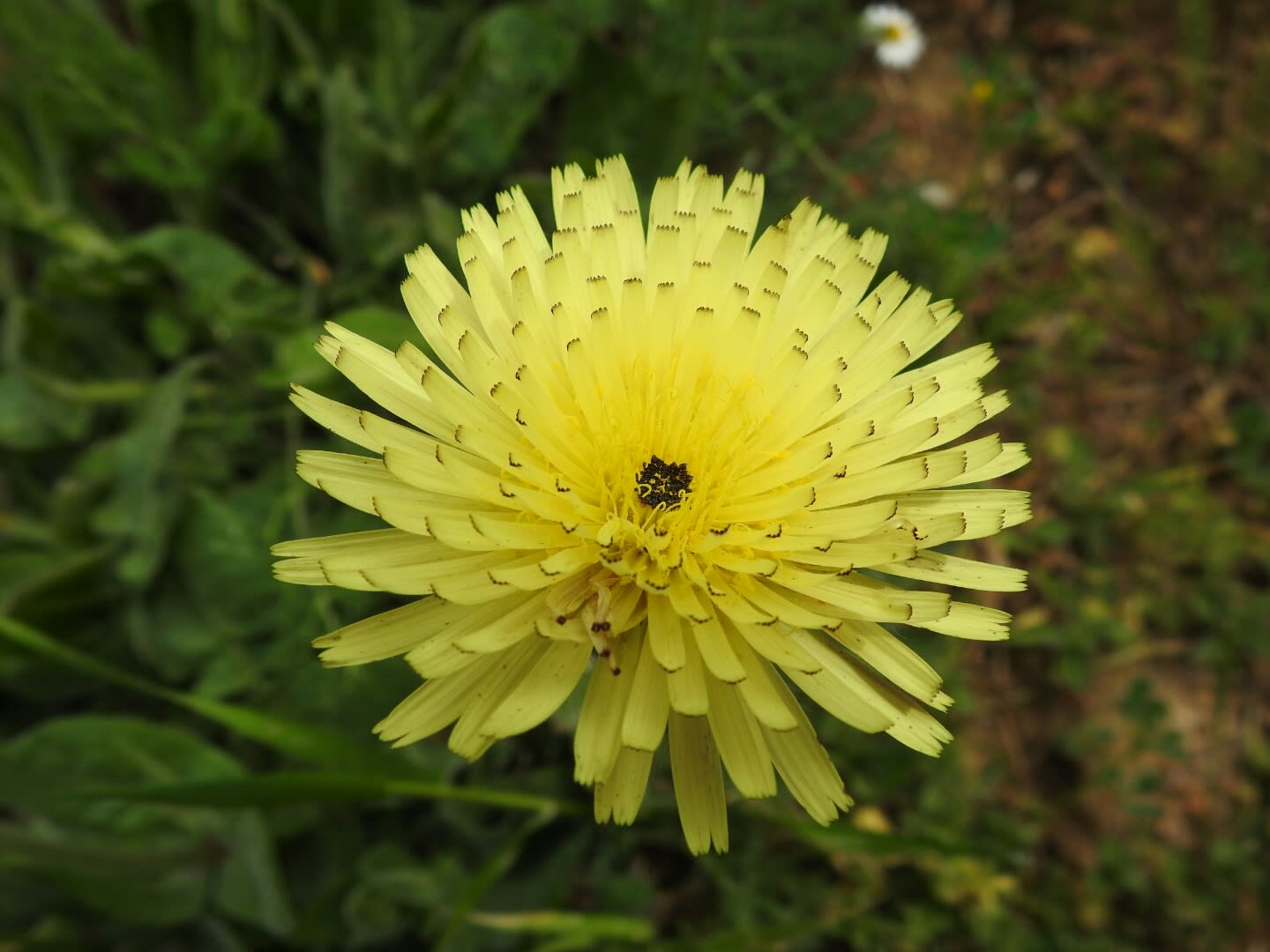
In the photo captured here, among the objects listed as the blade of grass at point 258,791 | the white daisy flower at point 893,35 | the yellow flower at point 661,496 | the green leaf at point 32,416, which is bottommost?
the blade of grass at point 258,791

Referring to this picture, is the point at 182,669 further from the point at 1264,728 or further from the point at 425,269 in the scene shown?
the point at 1264,728

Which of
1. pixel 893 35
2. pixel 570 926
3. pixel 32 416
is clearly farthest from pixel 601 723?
pixel 893 35

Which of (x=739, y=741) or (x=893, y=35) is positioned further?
(x=893, y=35)

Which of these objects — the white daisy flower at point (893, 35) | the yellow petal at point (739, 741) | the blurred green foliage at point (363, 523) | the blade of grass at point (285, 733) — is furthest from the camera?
the white daisy flower at point (893, 35)

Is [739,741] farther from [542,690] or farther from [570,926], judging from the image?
[570,926]

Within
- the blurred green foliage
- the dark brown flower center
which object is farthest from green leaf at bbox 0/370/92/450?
the dark brown flower center

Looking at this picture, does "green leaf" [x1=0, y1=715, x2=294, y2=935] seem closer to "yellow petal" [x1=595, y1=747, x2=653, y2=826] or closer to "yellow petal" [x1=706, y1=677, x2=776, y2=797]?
"yellow petal" [x1=595, y1=747, x2=653, y2=826]

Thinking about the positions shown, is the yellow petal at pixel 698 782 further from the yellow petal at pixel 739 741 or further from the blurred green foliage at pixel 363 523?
the blurred green foliage at pixel 363 523

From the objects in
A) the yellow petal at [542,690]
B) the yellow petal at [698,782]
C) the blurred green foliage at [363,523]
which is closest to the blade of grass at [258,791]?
the blurred green foliage at [363,523]
